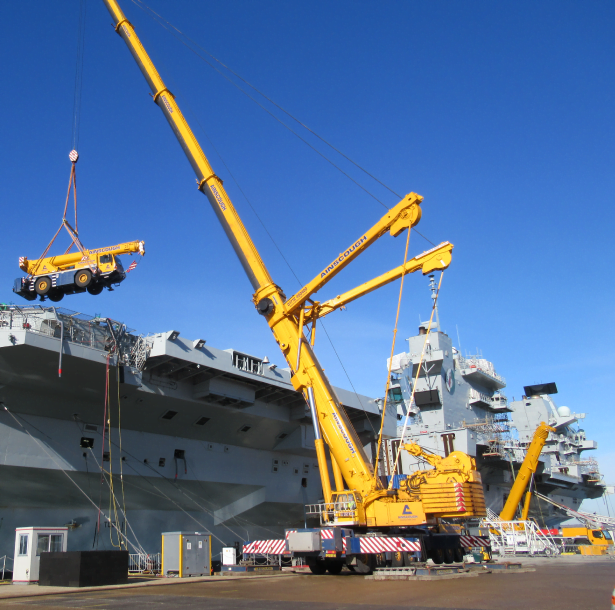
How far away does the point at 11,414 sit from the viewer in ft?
62.0

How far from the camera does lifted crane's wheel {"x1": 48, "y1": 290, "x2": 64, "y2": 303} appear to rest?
65.9 ft

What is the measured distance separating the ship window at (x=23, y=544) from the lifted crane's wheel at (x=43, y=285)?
8210 mm

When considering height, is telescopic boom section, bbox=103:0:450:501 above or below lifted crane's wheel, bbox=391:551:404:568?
above

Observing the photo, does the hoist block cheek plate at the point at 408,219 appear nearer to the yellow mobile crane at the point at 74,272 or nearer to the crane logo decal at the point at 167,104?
the yellow mobile crane at the point at 74,272

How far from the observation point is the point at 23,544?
52.2 feet

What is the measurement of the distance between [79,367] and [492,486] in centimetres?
3248

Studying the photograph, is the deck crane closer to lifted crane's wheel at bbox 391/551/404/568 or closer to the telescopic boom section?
the telescopic boom section

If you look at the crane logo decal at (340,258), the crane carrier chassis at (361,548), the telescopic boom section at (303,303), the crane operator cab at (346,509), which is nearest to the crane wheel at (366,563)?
the crane carrier chassis at (361,548)

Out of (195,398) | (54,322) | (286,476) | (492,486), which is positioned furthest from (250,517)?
(492,486)

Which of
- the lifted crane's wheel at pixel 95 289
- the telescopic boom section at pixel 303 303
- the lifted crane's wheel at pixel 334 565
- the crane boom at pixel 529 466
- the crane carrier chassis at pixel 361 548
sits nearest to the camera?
the crane carrier chassis at pixel 361 548

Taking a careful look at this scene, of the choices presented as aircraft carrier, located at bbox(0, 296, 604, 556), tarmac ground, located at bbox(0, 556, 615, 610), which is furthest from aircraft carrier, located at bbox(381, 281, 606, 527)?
tarmac ground, located at bbox(0, 556, 615, 610)

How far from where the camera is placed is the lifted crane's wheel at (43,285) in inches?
777

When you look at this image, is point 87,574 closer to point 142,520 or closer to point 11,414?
point 11,414

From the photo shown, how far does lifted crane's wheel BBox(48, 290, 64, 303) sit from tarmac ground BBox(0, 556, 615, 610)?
407 inches
